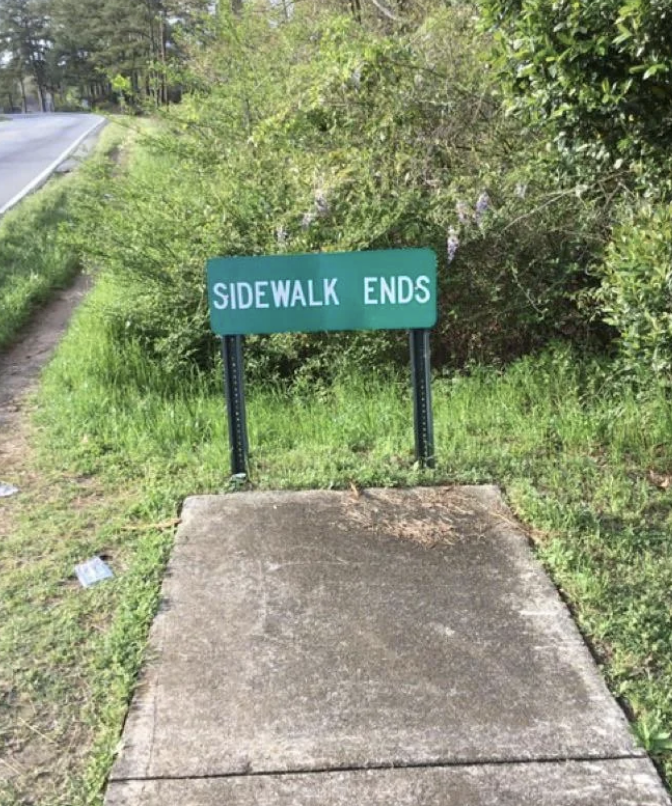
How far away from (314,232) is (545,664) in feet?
11.3

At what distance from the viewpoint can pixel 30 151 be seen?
79.4 feet

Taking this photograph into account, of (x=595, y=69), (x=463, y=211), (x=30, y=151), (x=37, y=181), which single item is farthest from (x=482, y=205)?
(x=30, y=151)

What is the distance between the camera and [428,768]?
2.23 metres

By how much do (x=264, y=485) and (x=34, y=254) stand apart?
7123 millimetres

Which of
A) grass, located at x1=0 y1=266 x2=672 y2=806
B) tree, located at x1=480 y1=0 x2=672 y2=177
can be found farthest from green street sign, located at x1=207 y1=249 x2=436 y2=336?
tree, located at x1=480 y1=0 x2=672 y2=177

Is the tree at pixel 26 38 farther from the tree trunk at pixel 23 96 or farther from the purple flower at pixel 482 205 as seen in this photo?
the purple flower at pixel 482 205

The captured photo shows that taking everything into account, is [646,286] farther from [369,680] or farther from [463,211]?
[369,680]

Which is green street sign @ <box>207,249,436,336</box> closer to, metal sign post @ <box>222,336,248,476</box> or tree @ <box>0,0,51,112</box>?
metal sign post @ <box>222,336,248,476</box>

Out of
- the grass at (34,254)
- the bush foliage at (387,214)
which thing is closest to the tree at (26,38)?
the grass at (34,254)

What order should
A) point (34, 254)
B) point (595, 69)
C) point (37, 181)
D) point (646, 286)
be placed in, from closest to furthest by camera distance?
point (595, 69), point (646, 286), point (34, 254), point (37, 181)

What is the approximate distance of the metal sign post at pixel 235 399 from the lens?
392 cm

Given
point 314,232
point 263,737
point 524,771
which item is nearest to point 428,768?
point 524,771

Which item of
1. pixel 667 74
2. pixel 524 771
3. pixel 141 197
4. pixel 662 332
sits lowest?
pixel 524 771

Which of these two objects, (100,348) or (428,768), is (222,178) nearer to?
(100,348)
